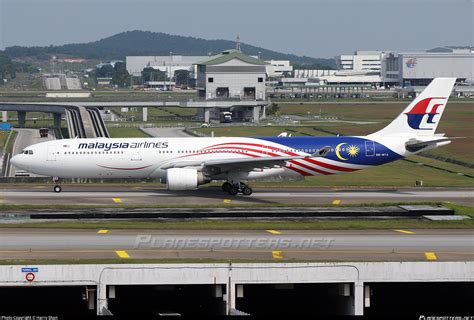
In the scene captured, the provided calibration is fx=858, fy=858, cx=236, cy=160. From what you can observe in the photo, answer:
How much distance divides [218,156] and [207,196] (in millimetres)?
2880

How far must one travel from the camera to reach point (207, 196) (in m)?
58.3

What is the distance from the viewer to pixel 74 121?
385ft

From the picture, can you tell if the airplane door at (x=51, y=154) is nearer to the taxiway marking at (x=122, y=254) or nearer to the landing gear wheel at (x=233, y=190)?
the landing gear wheel at (x=233, y=190)

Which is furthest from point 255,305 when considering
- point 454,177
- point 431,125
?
point 454,177

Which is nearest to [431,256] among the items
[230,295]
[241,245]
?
[241,245]

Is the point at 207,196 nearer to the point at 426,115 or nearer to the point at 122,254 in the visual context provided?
the point at 426,115

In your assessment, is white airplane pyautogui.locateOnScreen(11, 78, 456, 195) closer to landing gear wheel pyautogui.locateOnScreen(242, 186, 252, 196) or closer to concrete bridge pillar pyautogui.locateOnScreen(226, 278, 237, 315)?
landing gear wheel pyautogui.locateOnScreen(242, 186, 252, 196)

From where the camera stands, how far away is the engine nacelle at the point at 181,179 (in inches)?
2216

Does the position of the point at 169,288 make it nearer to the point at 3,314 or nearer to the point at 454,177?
the point at 3,314

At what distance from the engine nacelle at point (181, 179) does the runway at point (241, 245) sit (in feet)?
40.1

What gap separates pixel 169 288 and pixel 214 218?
38.7ft

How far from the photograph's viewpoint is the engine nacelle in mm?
56281

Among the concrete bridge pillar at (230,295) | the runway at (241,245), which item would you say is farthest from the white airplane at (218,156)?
the concrete bridge pillar at (230,295)

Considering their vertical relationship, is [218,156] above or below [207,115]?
above
